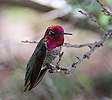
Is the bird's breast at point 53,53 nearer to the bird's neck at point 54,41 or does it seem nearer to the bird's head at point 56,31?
the bird's neck at point 54,41

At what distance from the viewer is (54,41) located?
189 cm

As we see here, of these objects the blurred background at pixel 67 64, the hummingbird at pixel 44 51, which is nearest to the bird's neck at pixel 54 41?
the hummingbird at pixel 44 51

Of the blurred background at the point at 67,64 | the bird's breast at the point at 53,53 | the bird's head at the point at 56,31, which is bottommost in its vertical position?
the blurred background at the point at 67,64

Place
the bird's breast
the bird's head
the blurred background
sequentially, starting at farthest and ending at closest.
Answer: the blurred background < the bird's breast < the bird's head

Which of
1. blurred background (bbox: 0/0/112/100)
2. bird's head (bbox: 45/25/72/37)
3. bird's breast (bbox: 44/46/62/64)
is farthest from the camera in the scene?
blurred background (bbox: 0/0/112/100)

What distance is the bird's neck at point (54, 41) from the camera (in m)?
1.89

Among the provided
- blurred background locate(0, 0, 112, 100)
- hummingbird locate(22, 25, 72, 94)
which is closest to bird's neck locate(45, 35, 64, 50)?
hummingbird locate(22, 25, 72, 94)

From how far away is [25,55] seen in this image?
5.08 metres

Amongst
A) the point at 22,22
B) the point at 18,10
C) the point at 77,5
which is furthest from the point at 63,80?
the point at 22,22

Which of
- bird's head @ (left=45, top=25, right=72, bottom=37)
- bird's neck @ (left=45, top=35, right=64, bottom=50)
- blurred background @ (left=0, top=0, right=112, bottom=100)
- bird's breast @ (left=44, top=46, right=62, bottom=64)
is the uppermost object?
bird's head @ (left=45, top=25, right=72, bottom=37)

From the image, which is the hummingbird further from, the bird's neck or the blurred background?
the blurred background

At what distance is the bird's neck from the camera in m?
1.89

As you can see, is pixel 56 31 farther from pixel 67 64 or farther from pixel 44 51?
pixel 67 64

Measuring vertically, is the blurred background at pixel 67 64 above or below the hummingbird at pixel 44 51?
below
